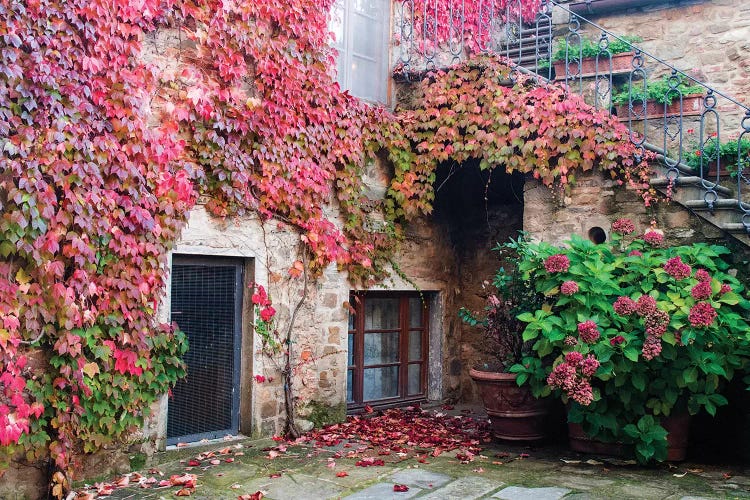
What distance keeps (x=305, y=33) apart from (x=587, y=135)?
8.51 feet

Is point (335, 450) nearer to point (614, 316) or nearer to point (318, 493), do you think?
point (318, 493)

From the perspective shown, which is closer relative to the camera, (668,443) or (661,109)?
(668,443)

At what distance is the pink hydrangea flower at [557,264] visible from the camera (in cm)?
546

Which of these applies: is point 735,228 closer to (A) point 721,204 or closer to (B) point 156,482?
(A) point 721,204

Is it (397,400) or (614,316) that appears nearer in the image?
(614,316)

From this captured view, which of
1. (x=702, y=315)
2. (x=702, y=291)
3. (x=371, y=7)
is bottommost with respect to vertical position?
(x=702, y=315)

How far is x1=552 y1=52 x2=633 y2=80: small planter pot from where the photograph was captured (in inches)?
261

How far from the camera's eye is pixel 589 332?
506 cm

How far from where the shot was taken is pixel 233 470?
504 cm

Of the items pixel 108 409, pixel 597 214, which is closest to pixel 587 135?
pixel 597 214

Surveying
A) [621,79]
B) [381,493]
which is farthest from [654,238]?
[381,493]

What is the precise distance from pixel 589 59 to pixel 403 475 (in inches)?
167

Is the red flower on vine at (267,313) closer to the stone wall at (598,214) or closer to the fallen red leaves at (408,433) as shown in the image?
the fallen red leaves at (408,433)

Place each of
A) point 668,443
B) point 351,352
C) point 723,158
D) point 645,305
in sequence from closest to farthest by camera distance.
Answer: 1. point 645,305
2. point 668,443
3. point 723,158
4. point 351,352
